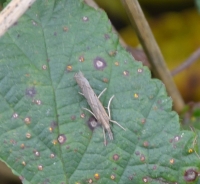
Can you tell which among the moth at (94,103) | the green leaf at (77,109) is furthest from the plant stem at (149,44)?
the moth at (94,103)

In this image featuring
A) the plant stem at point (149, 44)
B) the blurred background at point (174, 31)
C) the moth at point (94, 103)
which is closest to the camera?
the moth at point (94, 103)

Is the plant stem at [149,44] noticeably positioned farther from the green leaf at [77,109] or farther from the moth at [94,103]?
the moth at [94,103]

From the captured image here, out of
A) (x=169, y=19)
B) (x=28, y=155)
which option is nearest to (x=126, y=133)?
(x=28, y=155)

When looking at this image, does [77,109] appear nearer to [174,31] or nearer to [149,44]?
[149,44]

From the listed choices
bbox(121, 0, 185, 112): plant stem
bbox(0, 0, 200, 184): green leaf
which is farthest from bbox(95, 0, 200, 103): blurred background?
bbox(0, 0, 200, 184): green leaf

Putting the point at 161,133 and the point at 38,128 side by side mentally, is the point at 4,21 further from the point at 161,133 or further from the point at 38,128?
the point at 161,133
